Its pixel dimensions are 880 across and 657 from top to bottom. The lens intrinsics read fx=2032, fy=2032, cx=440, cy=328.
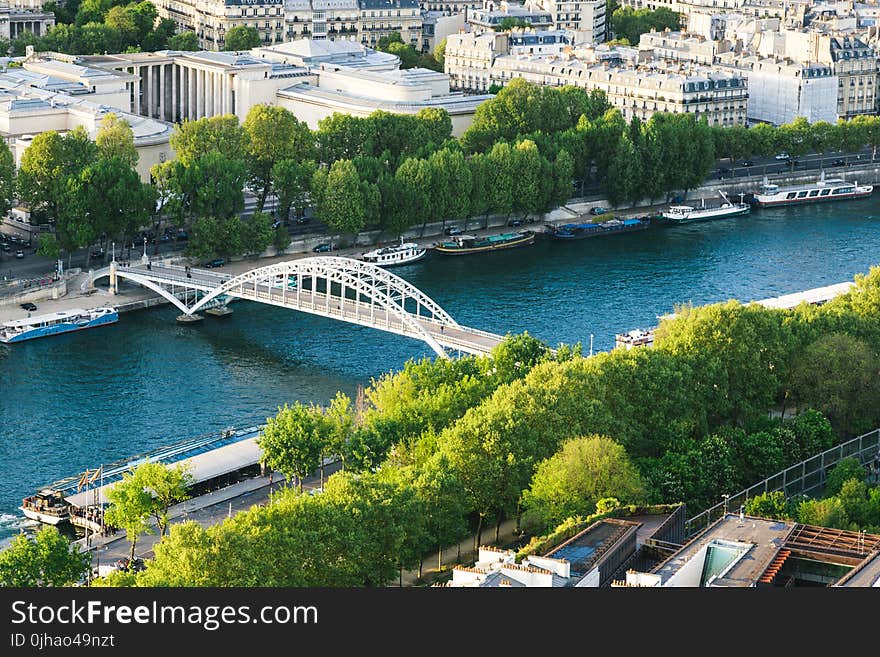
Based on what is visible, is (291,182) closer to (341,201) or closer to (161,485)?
(341,201)

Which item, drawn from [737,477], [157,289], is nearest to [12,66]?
[157,289]

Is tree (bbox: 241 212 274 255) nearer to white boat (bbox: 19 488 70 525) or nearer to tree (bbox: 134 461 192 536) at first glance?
white boat (bbox: 19 488 70 525)

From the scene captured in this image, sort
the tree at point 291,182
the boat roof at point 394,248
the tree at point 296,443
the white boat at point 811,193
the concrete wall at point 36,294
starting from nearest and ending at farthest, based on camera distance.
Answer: the tree at point 296,443 < the concrete wall at point 36,294 < the boat roof at point 394,248 < the tree at point 291,182 < the white boat at point 811,193

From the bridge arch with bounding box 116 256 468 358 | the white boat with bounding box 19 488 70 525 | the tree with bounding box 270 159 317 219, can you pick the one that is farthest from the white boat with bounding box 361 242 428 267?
the white boat with bounding box 19 488 70 525

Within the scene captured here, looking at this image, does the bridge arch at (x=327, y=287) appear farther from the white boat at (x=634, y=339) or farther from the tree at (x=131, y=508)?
the tree at (x=131, y=508)

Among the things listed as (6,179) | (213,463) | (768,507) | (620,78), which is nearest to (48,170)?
(6,179)

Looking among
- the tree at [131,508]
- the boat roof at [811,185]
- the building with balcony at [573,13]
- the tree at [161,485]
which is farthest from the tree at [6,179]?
the building with balcony at [573,13]
